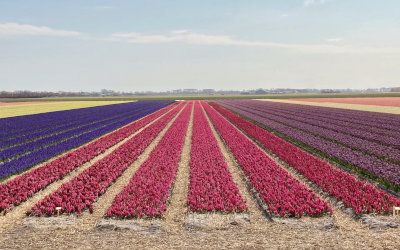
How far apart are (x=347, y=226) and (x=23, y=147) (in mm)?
19461

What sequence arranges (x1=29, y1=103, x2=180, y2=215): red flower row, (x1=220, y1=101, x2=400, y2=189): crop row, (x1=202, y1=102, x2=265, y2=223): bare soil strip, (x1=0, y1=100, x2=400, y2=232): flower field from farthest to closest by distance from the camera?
(x1=220, y1=101, x2=400, y2=189): crop row, (x1=29, y1=103, x2=180, y2=215): red flower row, (x1=0, y1=100, x2=400, y2=232): flower field, (x1=202, y1=102, x2=265, y2=223): bare soil strip

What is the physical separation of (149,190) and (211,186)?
7.10ft

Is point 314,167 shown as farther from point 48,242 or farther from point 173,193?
point 48,242

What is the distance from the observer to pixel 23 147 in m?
22.9

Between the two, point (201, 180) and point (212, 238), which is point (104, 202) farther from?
point (212, 238)

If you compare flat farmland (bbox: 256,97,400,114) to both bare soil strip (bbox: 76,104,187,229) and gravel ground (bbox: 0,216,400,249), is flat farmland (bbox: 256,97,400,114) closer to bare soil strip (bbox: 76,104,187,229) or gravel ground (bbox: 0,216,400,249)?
bare soil strip (bbox: 76,104,187,229)

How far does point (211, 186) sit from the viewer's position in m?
13.3

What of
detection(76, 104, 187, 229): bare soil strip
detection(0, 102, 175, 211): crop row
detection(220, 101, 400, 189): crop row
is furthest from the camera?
detection(220, 101, 400, 189): crop row

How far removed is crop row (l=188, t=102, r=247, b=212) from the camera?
11117mm

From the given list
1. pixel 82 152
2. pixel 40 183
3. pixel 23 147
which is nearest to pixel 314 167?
pixel 40 183

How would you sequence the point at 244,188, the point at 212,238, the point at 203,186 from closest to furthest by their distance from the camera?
the point at 212,238, the point at 203,186, the point at 244,188

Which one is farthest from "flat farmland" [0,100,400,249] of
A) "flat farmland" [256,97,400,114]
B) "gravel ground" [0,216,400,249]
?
"flat farmland" [256,97,400,114]

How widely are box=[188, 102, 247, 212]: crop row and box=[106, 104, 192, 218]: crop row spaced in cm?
85

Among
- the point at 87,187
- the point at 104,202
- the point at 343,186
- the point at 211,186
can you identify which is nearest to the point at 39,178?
the point at 87,187
